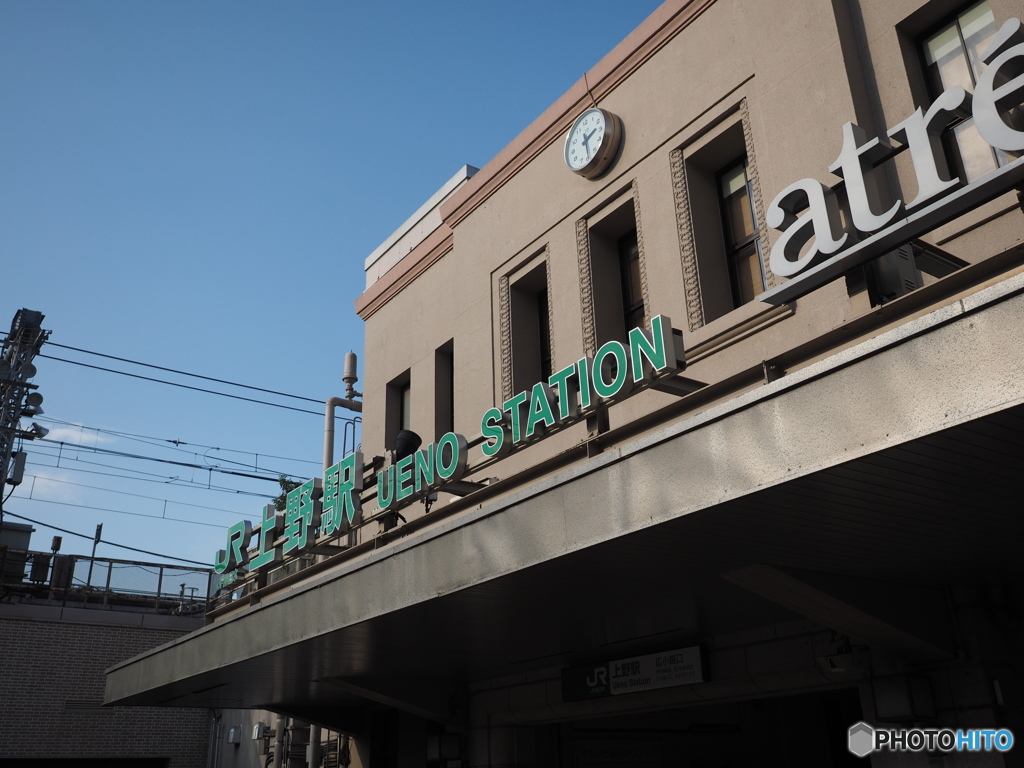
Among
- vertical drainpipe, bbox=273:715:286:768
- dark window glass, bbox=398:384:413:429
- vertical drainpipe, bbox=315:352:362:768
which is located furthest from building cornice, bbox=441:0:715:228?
vertical drainpipe, bbox=273:715:286:768

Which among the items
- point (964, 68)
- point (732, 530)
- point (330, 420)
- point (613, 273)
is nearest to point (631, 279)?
point (613, 273)

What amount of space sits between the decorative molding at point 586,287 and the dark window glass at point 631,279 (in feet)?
1.88

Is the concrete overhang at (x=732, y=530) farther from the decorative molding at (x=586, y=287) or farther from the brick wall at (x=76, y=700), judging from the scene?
the brick wall at (x=76, y=700)

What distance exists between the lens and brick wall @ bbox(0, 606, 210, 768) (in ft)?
76.2

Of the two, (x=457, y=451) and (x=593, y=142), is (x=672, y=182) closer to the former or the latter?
(x=593, y=142)

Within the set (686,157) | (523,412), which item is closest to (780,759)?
(523,412)

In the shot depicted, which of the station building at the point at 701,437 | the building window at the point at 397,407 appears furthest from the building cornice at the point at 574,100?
the building window at the point at 397,407

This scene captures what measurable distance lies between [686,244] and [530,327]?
3.83 meters

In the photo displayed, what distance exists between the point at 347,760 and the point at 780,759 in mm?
7952

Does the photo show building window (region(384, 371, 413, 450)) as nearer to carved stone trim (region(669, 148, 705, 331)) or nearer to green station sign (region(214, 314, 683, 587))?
green station sign (region(214, 314, 683, 587))

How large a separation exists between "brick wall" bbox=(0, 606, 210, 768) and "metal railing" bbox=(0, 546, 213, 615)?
1.08m

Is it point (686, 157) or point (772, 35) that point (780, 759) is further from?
point (772, 35)

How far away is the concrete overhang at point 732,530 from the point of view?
5523 mm

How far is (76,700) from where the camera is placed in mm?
23953
